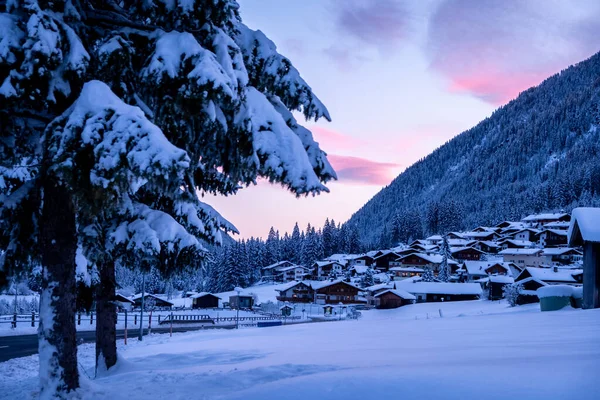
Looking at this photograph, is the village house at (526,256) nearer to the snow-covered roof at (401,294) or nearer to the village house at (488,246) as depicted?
the village house at (488,246)

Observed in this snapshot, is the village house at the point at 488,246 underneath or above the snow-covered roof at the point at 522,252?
above

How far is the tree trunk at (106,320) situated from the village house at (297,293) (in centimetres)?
7935

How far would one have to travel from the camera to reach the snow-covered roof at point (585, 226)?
20.0 meters

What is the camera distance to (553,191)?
7116 inches

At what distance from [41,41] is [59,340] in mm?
4287

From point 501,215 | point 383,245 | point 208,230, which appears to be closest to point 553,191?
point 501,215

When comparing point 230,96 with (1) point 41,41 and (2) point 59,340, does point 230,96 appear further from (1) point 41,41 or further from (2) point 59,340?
(2) point 59,340

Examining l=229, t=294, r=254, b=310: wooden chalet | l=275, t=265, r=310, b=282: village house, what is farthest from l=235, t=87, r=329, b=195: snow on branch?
l=275, t=265, r=310, b=282: village house

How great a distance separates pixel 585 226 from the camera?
20500mm

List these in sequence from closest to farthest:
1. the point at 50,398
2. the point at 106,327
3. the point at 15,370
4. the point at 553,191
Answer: the point at 50,398
the point at 106,327
the point at 15,370
the point at 553,191

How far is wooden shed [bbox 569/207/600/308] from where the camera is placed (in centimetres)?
2016

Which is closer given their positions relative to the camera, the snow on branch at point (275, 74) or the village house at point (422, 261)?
the snow on branch at point (275, 74)

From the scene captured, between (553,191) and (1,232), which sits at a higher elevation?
(553,191)

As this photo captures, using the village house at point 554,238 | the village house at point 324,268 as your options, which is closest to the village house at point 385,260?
the village house at point 324,268
